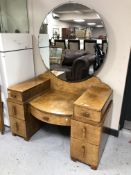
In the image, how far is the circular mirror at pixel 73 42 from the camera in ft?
5.97

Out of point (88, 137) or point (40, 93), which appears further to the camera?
point (40, 93)

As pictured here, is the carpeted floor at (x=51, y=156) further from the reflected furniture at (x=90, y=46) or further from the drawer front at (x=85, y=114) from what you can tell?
the reflected furniture at (x=90, y=46)

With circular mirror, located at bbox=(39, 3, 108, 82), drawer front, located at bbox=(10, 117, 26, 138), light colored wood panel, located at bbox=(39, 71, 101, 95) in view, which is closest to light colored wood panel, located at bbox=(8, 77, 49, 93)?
light colored wood panel, located at bbox=(39, 71, 101, 95)

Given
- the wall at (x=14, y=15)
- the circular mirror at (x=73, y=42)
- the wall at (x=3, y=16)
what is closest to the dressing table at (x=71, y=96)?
the circular mirror at (x=73, y=42)

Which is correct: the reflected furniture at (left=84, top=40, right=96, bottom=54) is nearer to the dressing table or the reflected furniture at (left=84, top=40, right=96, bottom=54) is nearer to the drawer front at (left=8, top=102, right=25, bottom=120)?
the dressing table

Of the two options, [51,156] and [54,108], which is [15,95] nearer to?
[54,108]

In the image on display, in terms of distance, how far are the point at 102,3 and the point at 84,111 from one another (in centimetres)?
116

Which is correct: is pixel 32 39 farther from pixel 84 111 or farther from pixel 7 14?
pixel 84 111

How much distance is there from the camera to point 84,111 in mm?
1490

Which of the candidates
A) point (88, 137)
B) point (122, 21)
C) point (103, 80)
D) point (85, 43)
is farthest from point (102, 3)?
point (88, 137)

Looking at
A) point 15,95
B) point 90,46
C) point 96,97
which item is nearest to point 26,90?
point 15,95

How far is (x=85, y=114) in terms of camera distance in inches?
58.9

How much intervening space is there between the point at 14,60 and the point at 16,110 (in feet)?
2.01

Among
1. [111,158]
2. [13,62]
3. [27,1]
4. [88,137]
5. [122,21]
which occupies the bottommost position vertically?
[111,158]
